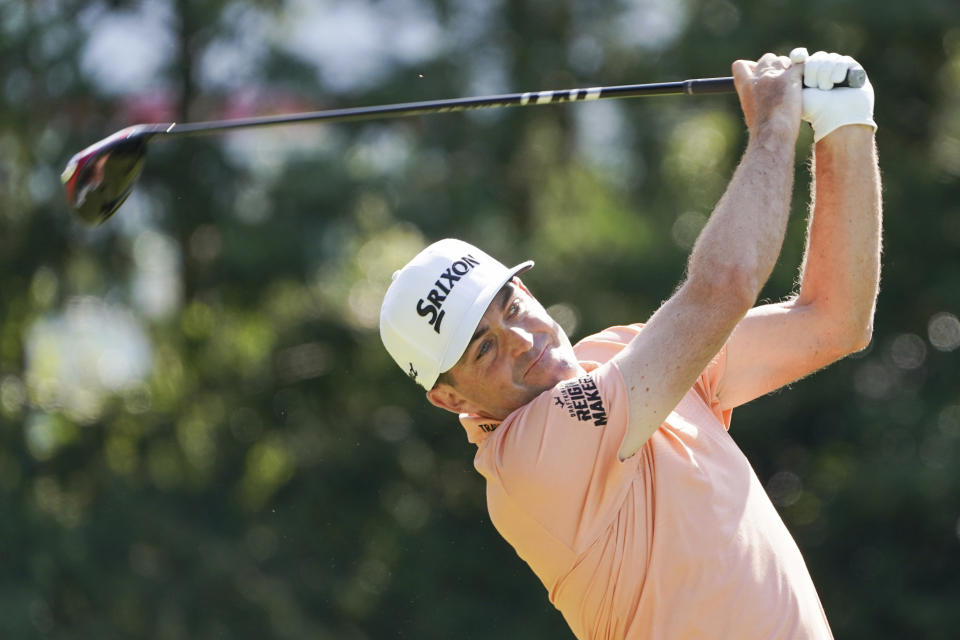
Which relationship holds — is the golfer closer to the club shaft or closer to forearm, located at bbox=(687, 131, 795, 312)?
forearm, located at bbox=(687, 131, 795, 312)

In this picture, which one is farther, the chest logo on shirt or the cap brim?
the cap brim

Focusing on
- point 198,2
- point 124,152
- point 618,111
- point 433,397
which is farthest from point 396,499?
point 433,397

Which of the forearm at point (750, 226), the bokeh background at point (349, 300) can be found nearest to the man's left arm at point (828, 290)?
the forearm at point (750, 226)

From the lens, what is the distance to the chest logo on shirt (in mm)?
2627

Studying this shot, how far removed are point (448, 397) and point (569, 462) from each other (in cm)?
43

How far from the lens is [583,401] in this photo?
265 cm

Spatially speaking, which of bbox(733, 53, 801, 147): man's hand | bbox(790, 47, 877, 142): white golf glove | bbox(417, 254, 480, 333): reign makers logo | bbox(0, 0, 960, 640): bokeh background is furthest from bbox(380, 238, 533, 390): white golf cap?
bbox(0, 0, 960, 640): bokeh background

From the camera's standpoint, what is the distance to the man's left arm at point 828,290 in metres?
2.87

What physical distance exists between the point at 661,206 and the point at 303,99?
2.29 metres

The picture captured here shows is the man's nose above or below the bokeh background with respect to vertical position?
above

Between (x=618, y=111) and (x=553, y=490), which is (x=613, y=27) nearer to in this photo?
(x=618, y=111)

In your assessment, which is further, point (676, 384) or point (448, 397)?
point (448, 397)

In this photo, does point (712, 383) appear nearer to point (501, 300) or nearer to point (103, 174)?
point (501, 300)

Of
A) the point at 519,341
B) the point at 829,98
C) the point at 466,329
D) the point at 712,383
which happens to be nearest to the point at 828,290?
the point at 712,383
